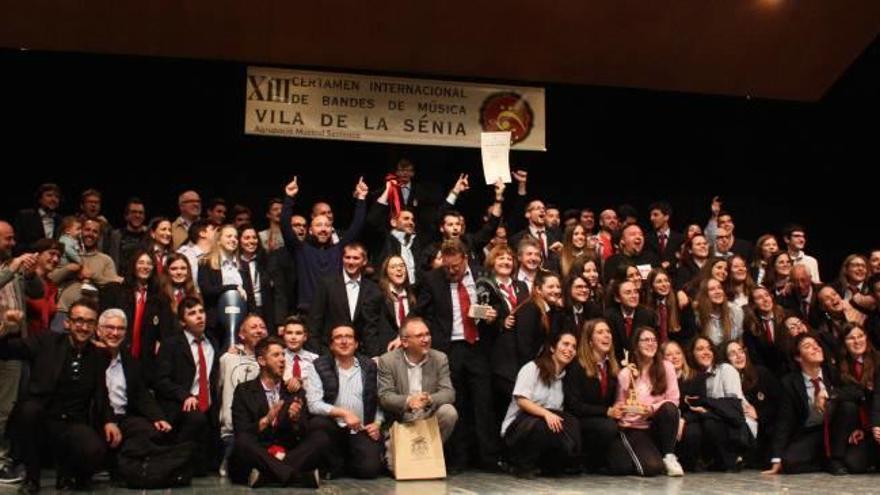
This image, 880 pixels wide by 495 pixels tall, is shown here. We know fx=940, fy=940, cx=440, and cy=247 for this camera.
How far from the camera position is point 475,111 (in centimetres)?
1109

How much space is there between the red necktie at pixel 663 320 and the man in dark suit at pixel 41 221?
5.50m

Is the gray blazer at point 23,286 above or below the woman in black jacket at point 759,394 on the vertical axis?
above

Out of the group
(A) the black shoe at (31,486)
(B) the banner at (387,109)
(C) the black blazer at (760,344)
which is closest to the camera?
(A) the black shoe at (31,486)

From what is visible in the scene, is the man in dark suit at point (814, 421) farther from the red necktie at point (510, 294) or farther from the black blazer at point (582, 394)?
the red necktie at point (510, 294)

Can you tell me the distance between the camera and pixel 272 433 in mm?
6496

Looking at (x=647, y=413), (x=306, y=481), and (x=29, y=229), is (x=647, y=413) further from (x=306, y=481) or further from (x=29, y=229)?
(x=29, y=229)

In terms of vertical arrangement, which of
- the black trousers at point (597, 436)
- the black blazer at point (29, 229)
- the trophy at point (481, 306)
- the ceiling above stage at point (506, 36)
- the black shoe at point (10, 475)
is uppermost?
the ceiling above stage at point (506, 36)

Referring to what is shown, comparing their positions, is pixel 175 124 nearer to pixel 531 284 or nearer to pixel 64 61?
pixel 64 61

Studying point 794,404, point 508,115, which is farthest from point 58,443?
point 508,115

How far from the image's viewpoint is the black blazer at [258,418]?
6.46m

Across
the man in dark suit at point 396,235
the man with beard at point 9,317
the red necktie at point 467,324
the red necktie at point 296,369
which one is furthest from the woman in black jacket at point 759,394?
the man with beard at point 9,317

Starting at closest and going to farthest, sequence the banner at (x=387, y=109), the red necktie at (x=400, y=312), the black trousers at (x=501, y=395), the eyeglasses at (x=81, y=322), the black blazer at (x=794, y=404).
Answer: the eyeglasses at (x=81, y=322) < the black trousers at (x=501, y=395) < the black blazer at (x=794, y=404) < the red necktie at (x=400, y=312) < the banner at (x=387, y=109)

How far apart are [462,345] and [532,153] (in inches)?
208

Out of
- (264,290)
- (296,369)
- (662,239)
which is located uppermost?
(662,239)
